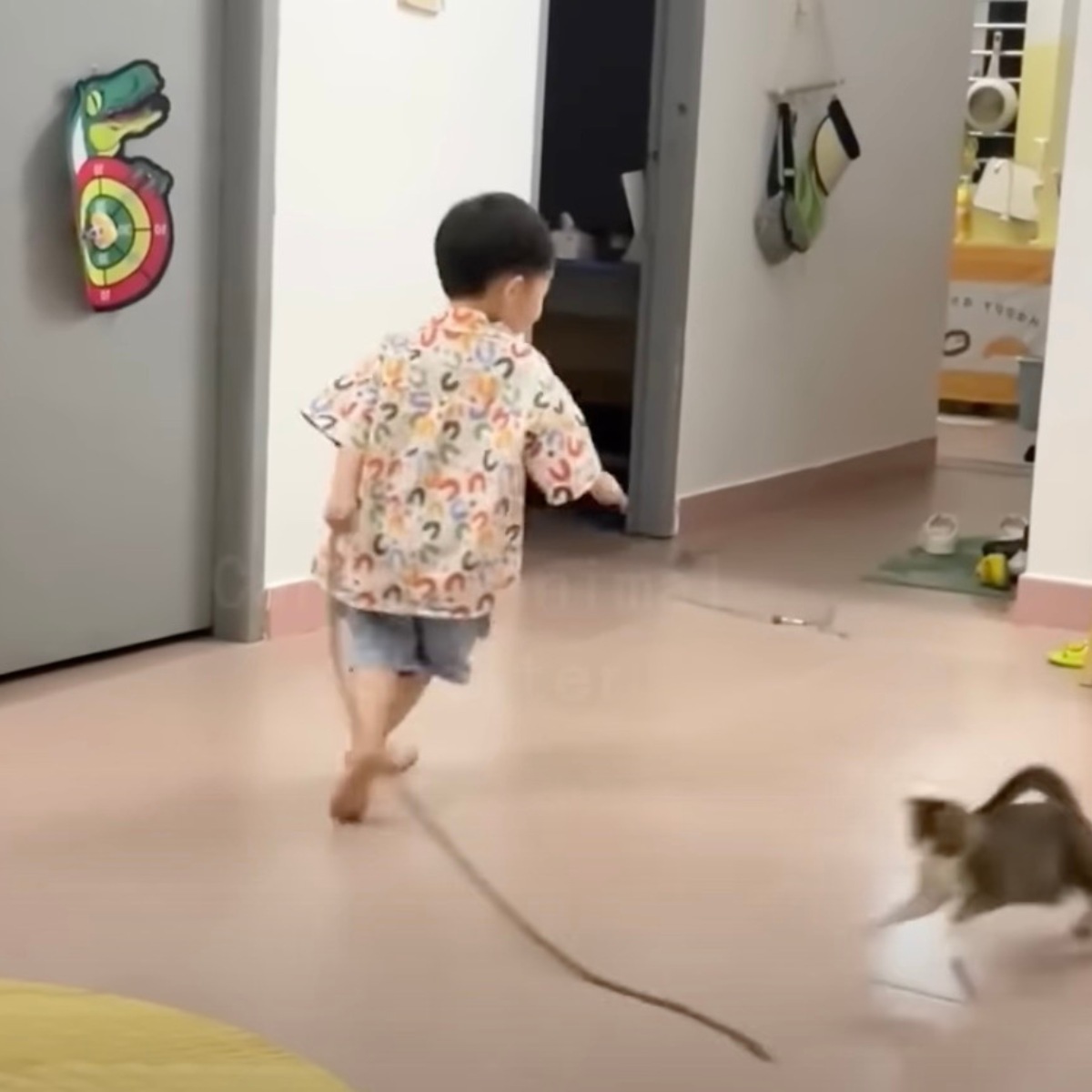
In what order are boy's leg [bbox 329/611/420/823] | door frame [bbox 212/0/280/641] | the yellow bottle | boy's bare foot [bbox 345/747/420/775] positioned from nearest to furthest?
boy's leg [bbox 329/611/420/823] → boy's bare foot [bbox 345/747/420/775] → door frame [bbox 212/0/280/641] → the yellow bottle

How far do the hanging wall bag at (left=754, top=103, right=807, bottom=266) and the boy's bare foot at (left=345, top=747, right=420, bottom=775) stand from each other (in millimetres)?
2303

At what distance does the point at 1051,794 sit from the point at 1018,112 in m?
5.68

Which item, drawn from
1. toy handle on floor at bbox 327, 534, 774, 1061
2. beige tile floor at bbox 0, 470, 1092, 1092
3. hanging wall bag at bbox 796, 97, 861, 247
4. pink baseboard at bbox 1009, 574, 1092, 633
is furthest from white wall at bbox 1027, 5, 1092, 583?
toy handle on floor at bbox 327, 534, 774, 1061

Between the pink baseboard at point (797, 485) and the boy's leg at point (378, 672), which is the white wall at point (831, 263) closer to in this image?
the pink baseboard at point (797, 485)

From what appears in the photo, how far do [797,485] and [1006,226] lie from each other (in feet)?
8.76

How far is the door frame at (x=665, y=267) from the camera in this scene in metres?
3.98

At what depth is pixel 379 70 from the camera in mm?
3037

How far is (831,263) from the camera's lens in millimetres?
4777

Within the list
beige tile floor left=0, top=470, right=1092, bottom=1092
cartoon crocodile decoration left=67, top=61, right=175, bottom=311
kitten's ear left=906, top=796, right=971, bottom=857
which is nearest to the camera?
beige tile floor left=0, top=470, right=1092, bottom=1092

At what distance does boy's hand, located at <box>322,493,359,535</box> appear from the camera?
2.11 metres

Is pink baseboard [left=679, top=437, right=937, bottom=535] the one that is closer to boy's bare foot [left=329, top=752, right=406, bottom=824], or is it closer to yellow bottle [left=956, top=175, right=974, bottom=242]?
yellow bottle [left=956, top=175, right=974, bottom=242]

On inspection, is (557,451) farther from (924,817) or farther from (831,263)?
(831,263)

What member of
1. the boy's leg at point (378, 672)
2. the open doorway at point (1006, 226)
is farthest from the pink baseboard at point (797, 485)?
the boy's leg at point (378, 672)

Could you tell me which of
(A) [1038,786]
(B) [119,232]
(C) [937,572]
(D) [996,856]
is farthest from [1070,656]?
(B) [119,232]
